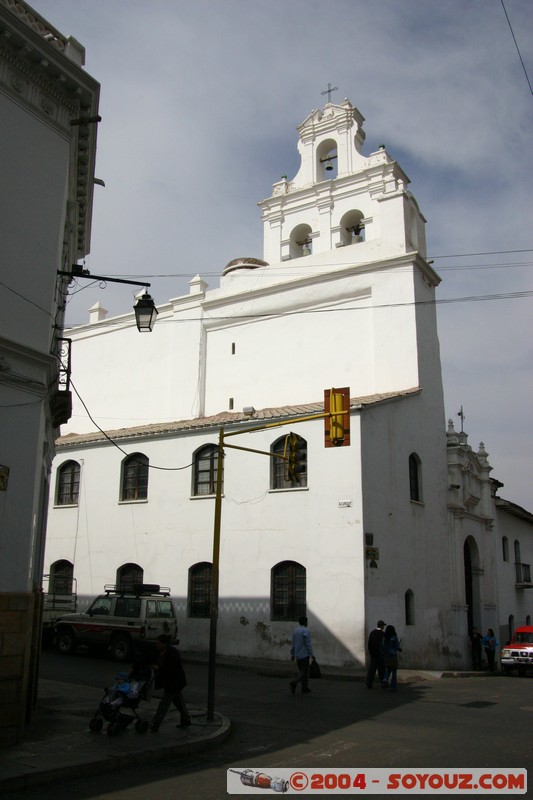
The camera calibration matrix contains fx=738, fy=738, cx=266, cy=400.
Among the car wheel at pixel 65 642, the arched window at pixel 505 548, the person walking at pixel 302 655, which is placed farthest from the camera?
the arched window at pixel 505 548

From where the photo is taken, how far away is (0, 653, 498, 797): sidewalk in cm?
845

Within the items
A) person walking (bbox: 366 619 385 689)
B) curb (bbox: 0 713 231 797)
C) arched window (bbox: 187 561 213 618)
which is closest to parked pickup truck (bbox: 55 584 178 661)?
→ arched window (bbox: 187 561 213 618)

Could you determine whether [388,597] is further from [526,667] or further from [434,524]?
[526,667]

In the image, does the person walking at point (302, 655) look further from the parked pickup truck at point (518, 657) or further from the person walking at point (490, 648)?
the person walking at point (490, 648)

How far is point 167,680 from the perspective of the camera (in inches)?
428

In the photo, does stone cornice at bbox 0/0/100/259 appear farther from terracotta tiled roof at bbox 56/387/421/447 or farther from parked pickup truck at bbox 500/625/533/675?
parked pickup truck at bbox 500/625/533/675

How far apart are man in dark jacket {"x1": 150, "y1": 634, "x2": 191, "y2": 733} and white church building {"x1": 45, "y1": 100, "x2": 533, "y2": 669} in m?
8.01

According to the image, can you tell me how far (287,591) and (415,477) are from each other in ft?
21.9

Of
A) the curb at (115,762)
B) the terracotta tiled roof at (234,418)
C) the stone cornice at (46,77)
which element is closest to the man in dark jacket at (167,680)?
the curb at (115,762)

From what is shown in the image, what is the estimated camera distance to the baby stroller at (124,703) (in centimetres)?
1042

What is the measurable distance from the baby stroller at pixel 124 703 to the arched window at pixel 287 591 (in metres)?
11.9

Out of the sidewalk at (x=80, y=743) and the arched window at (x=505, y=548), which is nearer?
the sidewalk at (x=80, y=743)

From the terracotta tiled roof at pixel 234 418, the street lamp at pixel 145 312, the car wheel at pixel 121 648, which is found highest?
the terracotta tiled roof at pixel 234 418

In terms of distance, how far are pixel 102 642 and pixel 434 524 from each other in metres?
12.4
